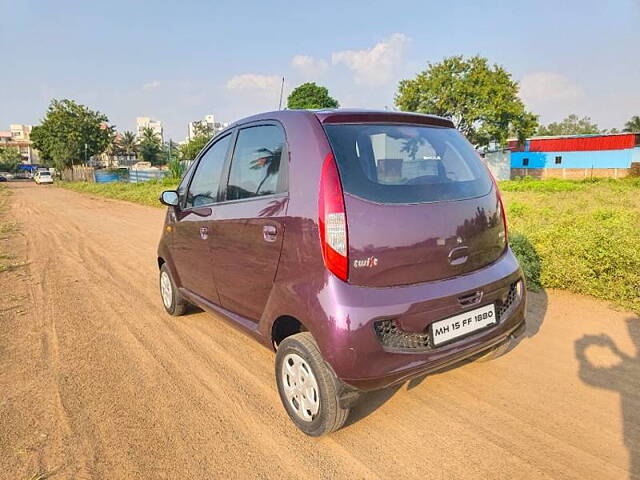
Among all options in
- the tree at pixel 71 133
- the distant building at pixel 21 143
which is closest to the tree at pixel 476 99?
the tree at pixel 71 133

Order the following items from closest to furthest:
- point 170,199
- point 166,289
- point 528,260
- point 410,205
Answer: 1. point 410,205
2. point 170,199
3. point 166,289
4. point 528,260

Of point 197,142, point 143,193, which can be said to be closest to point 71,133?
point 197,142

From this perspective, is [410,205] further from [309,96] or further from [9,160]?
[9,160]

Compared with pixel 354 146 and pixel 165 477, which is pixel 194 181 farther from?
pixel 165 477

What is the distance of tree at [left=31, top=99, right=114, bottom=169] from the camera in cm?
4606

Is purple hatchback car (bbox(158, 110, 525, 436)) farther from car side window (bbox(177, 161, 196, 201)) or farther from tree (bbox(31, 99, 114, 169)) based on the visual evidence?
tree (bbox(31, 99, 114, 169))

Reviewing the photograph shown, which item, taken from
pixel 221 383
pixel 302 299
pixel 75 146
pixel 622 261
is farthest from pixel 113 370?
pixel 75 146

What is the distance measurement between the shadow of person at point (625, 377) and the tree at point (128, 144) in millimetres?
95268

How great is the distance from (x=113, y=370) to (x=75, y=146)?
51891 mm

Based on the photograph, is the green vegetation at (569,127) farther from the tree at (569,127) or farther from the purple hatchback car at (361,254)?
the purple hatchback car at (361,254)

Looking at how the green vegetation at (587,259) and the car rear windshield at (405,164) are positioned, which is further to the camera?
the green vegetation at (587,259)

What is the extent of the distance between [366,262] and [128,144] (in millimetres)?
95879

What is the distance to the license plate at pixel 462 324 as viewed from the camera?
83.4 inches

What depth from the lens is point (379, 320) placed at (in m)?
1.95
